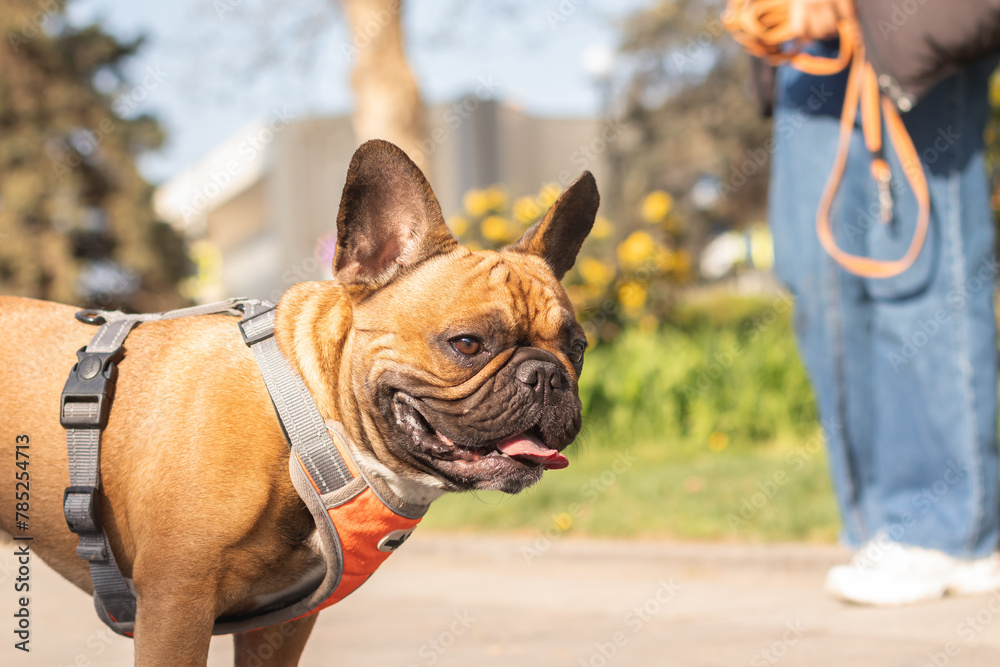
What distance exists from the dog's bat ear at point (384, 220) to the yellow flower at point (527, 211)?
6.05 meters

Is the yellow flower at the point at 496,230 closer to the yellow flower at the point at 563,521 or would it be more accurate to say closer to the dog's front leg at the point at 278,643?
the yellow flower at the point at 563,521

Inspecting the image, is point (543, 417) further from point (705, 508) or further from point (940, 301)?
point (705, 508)

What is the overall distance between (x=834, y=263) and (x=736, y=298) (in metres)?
9.18

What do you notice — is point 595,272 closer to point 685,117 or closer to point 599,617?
point 599,617

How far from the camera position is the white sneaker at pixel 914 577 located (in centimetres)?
360

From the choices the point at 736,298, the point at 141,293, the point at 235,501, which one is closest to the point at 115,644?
the point at 235,501

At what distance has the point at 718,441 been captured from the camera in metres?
7.08

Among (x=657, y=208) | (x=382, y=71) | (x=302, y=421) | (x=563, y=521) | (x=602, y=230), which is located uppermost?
(x=382, y=71)

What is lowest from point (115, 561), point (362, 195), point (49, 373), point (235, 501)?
point (115, 561)

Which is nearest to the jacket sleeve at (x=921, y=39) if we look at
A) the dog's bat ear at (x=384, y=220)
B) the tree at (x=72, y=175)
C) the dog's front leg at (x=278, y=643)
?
the dog's bat ear at (x=384, y=220)

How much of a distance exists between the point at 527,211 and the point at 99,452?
22.3 ft

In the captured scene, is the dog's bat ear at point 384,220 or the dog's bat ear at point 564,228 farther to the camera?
the dog's bat ear at point 564,228

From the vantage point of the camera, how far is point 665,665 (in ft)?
10.3

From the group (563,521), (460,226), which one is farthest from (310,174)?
(563,521)
